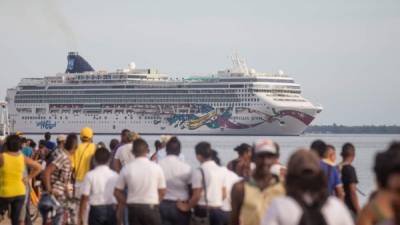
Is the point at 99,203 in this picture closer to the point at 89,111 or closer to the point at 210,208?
the point at 210,208

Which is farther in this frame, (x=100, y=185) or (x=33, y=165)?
(x=33, y=165)

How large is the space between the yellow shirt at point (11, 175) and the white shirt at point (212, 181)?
196cm

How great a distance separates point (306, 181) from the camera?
5.27 m

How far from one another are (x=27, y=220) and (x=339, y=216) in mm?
8561

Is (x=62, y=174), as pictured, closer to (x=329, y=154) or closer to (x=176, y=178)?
(x=176, y=178)

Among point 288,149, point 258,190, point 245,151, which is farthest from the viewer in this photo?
point 288,149

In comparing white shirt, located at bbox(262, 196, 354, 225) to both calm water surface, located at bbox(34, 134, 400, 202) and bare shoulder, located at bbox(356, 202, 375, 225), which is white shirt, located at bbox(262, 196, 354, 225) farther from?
calm water surface, located at bbox(34, 134, 400, 202)

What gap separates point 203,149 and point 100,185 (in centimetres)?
131

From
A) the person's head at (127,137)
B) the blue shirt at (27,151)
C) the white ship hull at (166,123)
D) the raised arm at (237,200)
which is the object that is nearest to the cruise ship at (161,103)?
the white ship hull at (166,123)

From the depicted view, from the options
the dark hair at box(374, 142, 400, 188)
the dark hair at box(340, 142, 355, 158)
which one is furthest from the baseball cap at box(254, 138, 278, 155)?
the dark hair at box(340, 142, 355, 158)

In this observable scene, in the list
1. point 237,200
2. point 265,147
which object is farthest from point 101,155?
point 265,147

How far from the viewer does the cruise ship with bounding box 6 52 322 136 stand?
339 feet

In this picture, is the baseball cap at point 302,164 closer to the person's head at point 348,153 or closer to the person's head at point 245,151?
the person's head at point 348,153

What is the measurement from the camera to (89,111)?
112312mm
